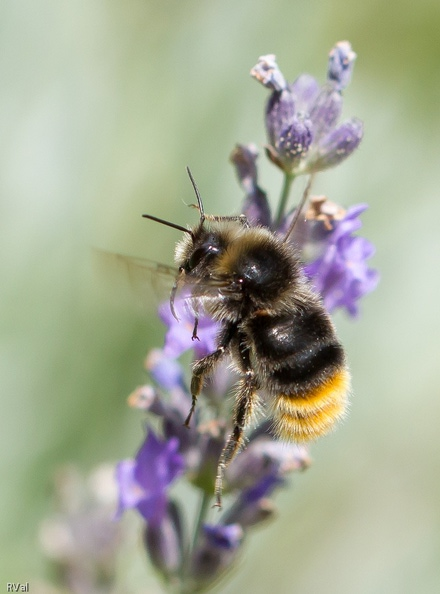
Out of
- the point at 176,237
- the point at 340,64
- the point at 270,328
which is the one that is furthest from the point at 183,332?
the point at 176,237

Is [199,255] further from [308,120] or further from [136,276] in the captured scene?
[308,120]

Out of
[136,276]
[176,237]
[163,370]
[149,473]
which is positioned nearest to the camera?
[136,276]

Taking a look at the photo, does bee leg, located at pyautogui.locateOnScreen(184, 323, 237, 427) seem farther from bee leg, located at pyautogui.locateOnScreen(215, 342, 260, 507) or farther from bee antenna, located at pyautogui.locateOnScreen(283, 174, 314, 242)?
bee antenna, located at pyautogui.locateOnScreen(283, 174, 314, 242)

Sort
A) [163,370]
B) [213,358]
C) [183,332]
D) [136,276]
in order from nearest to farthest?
[136,276] < [213,358] < [183,332] < [163,370]

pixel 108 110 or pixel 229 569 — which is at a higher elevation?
pixel 108 110

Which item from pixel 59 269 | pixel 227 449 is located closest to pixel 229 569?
pixel 227 449

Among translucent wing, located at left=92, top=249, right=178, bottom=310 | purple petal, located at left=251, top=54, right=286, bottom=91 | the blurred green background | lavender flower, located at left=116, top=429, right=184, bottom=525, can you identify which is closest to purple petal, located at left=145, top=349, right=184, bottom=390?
lavender flower, located at left=116, top=429, right=184, bottom=525

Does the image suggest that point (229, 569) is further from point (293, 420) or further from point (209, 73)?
point (209, 73)

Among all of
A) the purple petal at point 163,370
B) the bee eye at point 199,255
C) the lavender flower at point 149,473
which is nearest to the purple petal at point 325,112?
the bee eye at point 199,255
